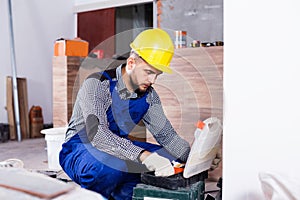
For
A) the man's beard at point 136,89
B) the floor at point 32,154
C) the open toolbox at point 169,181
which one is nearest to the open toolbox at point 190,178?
the open toolbox at point 169,181

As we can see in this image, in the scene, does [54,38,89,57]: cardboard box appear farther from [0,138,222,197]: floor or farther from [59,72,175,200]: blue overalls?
[59,72,175,200]: blue overalls

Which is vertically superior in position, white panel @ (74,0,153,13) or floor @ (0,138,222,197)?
white panel @ (74,0,153,13)

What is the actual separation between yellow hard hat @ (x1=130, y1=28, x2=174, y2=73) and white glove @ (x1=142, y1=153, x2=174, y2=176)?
1.26 feet

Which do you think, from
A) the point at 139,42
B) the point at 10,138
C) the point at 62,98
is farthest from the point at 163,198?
the point at 10,138


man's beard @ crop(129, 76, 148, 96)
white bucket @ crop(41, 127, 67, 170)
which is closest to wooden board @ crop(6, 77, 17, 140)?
white bucket @ crop(41, 127, 67, 170)

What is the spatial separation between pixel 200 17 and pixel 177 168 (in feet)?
10.7

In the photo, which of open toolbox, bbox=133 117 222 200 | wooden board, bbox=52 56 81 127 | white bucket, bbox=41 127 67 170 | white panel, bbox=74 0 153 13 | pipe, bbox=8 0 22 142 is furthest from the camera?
white panel, bbox=74 0 153 13

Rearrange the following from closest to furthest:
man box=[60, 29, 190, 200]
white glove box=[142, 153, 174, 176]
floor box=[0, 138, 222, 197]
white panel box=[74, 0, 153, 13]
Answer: white glove box=[142, 153, 174, 176]
man box=[60, 29, 190, 200]
floor box=[0, 138, 222, 197]
white panel box=[74, 0, 153, 13]

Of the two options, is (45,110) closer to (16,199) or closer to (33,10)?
(33,10)

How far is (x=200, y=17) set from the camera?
4566mm

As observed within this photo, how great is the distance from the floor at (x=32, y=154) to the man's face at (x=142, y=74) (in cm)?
83
